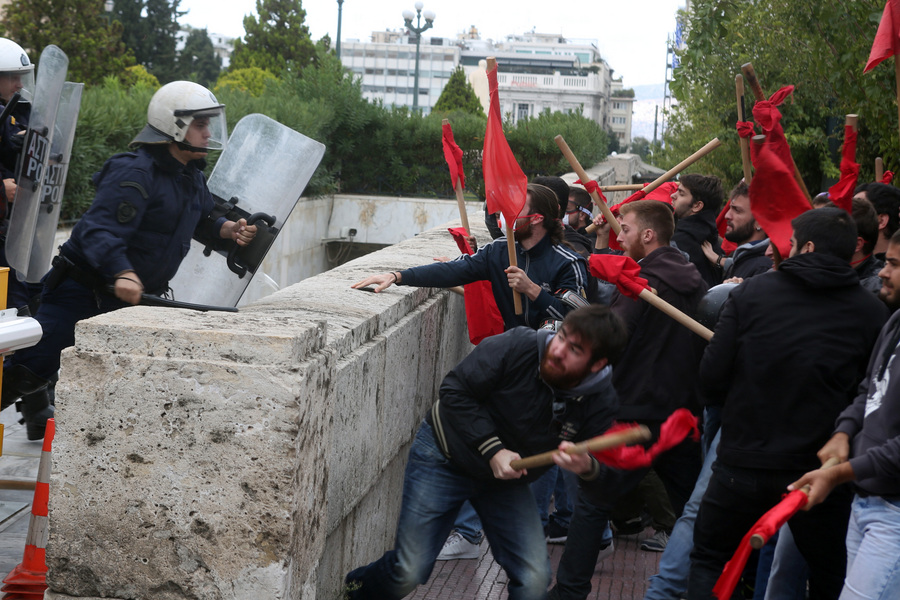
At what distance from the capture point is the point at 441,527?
3520 mm

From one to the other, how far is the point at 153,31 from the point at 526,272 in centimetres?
5064

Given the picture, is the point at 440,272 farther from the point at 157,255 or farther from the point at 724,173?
the point at 724,173

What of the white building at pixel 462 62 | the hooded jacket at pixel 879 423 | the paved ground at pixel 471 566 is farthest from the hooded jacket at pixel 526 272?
the white building at pixel 462 62

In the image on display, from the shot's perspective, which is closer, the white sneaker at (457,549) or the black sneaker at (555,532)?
the white sneaker at (457,549)

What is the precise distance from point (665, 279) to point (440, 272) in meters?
0.97

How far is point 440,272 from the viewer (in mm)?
4242

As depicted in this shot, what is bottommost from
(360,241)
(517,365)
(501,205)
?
(360,241)

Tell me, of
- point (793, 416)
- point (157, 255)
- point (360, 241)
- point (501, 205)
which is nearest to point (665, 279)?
point (501, 205)

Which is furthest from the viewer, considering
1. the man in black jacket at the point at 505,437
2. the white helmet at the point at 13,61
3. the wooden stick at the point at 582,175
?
the white helmet at the point at 13,61

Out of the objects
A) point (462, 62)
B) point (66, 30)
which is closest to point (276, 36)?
point (66, 30)

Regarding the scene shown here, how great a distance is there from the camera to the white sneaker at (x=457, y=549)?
4652mm

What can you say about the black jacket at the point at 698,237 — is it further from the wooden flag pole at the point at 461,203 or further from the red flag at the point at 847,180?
the wooden flag pole at the point at 461,203

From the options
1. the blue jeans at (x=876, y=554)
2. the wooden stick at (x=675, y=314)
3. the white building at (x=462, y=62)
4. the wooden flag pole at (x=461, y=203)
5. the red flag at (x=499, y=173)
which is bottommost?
the blue jeans at (x=876, y=554)

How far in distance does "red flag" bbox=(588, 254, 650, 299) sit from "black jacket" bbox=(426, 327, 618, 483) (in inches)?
28.3
